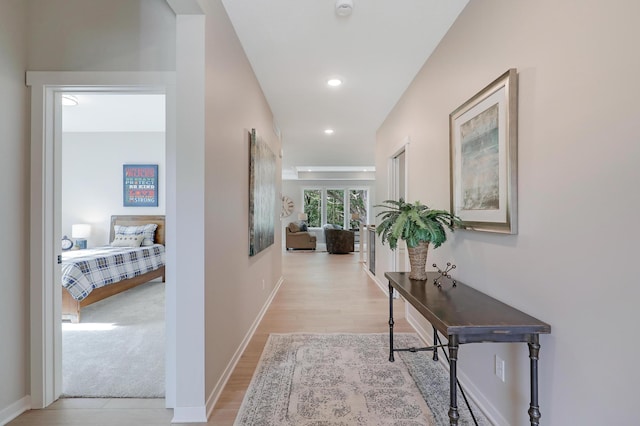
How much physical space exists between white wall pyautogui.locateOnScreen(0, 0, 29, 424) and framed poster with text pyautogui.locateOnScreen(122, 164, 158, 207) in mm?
3795

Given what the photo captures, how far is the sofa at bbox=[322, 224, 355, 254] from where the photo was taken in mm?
8695

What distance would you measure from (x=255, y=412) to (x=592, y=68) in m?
2.29

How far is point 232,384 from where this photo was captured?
2037mm

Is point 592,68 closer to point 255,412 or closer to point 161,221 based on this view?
point 255,412

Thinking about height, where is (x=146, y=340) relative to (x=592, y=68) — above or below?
below

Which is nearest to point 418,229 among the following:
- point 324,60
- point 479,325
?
point 479,325

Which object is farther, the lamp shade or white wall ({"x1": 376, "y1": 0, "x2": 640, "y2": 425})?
the lamp shade

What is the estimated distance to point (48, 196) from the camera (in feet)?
6.05

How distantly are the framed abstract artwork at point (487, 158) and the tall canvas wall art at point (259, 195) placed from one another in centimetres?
169

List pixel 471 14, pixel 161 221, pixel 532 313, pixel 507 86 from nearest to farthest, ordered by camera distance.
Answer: pixel 532 313 → pixel 507 86 → pixel 471 14 → pixel 161 221

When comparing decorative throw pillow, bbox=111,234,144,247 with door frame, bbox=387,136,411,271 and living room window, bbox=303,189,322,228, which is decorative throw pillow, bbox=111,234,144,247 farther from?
living room window, bbox=303,189,322,228

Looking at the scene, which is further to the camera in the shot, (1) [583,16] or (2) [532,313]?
(2) [532,313]

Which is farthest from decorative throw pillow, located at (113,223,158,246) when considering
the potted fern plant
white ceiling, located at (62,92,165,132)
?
the potted fern plant

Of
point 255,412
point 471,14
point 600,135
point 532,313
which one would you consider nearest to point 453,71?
point 471,14
